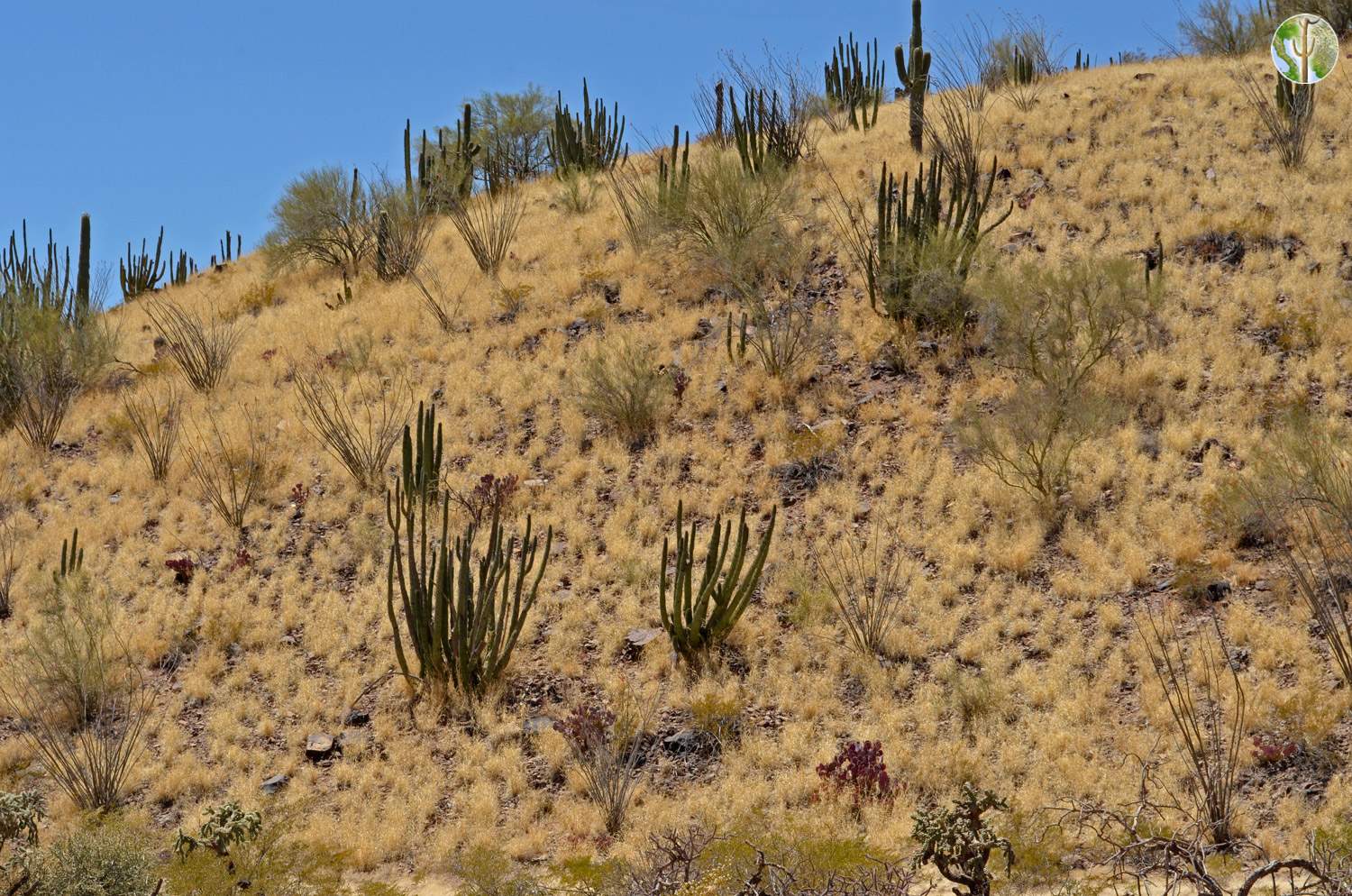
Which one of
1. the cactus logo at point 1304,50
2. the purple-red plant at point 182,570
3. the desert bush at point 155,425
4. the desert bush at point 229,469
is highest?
the cactus logo at point 1304,50

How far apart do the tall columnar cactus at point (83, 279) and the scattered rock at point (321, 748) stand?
41.3 feet

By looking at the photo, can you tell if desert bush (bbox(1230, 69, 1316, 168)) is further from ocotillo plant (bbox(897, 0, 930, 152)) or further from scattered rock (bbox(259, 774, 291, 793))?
scattered rock (bbox(259, 774, 291, 793))

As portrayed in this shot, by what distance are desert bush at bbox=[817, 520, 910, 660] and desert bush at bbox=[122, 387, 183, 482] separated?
29.9ft

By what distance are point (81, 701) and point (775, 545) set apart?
22.5ft

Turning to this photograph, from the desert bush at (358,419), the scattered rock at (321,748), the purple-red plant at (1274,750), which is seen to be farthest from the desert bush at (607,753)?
the desert bush at (358,419)

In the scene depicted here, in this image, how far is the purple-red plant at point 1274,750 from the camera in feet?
28.3

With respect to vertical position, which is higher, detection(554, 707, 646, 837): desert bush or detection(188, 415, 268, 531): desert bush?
detection(188, 415, 268, 531): desert bush

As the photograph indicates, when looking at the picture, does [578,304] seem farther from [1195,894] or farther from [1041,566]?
[1195,894]

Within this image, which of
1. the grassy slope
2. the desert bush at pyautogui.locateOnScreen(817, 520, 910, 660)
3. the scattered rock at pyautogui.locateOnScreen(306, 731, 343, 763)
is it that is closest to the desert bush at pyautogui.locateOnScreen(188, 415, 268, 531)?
the grassy slope

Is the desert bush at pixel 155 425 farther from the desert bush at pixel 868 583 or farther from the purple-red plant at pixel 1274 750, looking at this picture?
the purple-red plant at pixel 1274 750

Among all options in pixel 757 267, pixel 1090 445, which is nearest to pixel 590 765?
pixel 1090 445

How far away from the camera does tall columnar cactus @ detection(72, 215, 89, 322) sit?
66.9ft

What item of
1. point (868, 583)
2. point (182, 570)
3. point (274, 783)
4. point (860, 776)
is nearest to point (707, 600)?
point (868, 583)

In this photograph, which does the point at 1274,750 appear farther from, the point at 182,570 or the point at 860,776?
the point at 182,570
